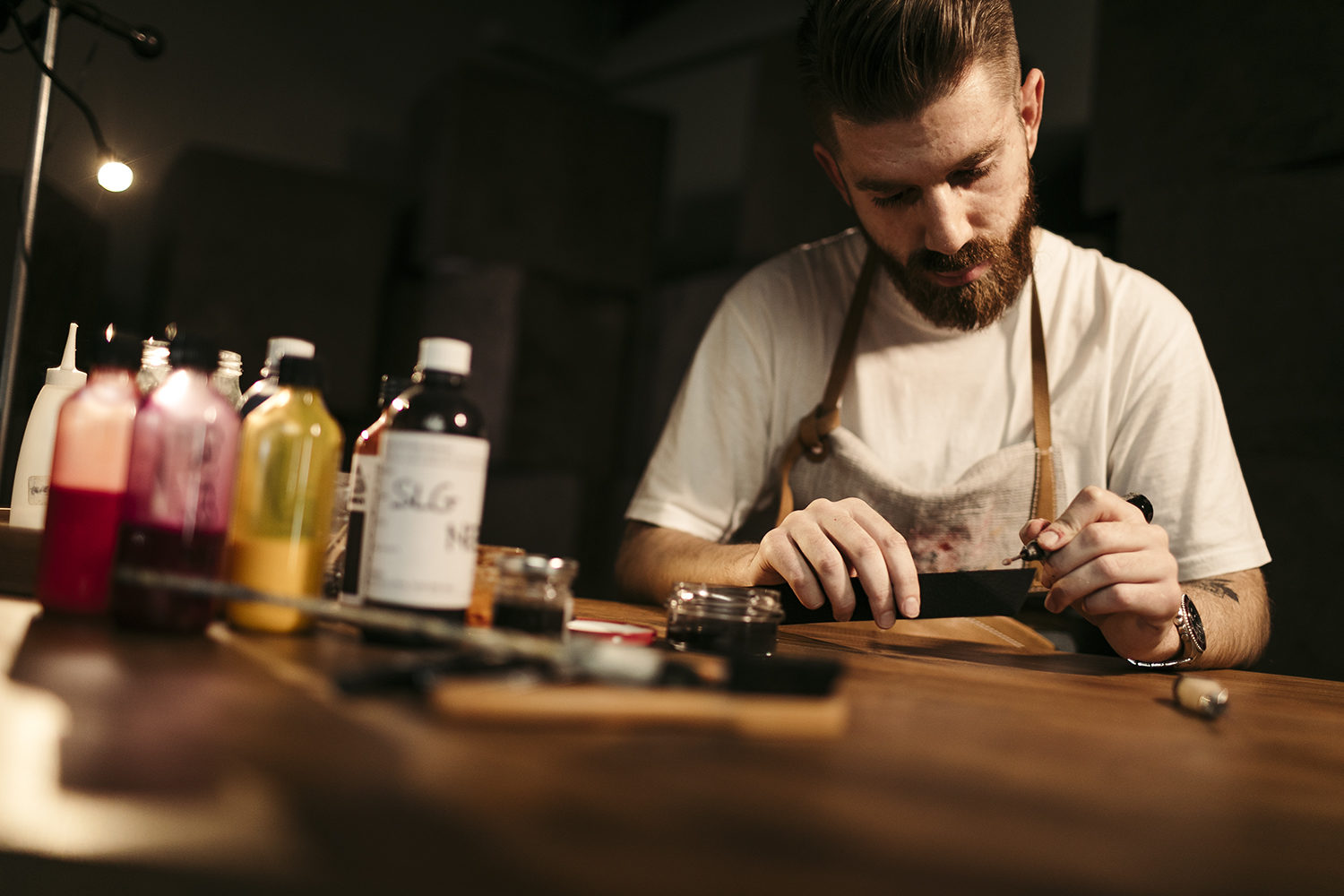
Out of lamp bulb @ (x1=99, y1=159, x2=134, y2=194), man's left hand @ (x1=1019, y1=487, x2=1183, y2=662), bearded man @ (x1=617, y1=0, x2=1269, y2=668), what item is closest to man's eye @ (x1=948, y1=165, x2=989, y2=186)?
bearded man @ (x1=617, y1=0, x2=1269, y2=668)

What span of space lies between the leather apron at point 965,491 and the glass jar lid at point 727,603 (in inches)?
24.6

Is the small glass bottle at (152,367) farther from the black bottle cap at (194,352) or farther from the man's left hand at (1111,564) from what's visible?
the man's left hand at (1111,564)

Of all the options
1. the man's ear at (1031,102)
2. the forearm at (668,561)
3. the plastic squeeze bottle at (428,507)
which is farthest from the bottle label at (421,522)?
the man's ear at (1031,102)

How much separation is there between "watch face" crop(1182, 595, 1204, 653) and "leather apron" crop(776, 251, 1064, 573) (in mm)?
308

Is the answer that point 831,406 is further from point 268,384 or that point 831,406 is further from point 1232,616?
point 268,384

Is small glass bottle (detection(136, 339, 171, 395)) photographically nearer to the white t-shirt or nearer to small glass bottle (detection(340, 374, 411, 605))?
small glass bottle (detection(340, 374, 411, 605))

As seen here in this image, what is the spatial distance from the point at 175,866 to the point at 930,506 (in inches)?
46.2

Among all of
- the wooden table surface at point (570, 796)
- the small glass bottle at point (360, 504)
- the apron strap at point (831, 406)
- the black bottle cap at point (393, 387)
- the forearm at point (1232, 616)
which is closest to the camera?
Answer: the wooden table surface at point (570, 796)

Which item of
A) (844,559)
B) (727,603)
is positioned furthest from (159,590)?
(844,559)

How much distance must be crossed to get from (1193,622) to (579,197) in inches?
79.1

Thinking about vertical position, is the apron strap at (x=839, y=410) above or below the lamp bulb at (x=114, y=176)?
below

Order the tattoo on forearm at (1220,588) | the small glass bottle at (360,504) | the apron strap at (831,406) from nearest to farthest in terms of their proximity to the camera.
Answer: the small glass bottle at (360,504) → the tattoo on forearm at (1220,588) → the apron strap at (831,406)

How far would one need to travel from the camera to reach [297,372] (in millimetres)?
613

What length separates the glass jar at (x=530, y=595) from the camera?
24.6 inches
